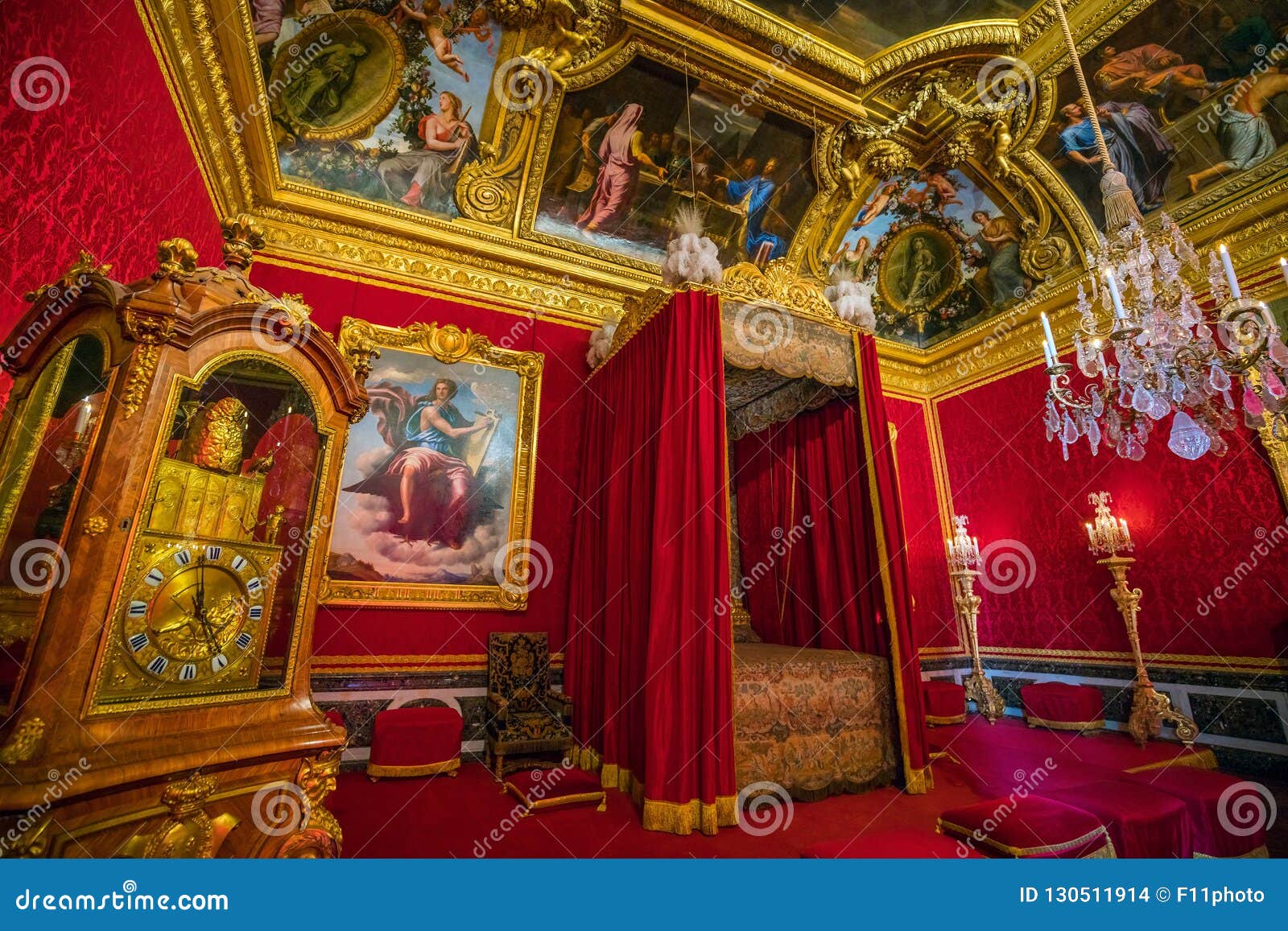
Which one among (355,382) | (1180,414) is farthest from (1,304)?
(1180,414)

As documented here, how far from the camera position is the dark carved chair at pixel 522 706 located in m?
4.36

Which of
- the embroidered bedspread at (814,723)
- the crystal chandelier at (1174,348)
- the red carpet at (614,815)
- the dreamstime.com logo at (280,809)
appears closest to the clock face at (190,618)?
the dreamstime.com logo at (280,809)

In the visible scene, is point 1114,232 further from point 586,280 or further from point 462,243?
point 462,243

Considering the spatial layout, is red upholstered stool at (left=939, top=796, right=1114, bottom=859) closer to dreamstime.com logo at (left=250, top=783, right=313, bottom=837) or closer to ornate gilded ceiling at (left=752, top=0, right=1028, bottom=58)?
dreamstime.com logo at (left=250, top=783, right=313, bottom=837)

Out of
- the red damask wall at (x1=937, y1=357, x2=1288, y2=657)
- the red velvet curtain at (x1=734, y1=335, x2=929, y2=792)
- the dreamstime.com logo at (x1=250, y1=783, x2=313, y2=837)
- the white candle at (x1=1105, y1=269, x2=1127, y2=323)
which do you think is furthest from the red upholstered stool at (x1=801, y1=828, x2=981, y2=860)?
the red damask wall at (x1=937, y1=357, x2=1288, y2=657)

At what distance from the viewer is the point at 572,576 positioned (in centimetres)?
530

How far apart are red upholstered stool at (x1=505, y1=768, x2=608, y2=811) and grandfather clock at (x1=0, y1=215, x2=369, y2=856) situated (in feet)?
6.03

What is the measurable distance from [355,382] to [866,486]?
4.06 meters

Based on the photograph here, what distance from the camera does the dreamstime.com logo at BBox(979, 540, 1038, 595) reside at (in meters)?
A: 7.00

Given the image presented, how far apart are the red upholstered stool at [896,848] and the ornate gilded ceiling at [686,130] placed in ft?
13.3

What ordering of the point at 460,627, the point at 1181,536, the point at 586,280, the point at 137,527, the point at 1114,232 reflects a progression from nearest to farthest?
1. the point at 137,527
2. the point at 1114,232
3. the point at 460,627
4. the point at 1181,536
5. the point at 586,280

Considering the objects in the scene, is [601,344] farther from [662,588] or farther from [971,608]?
[971,608]

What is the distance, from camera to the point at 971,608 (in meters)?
6.76

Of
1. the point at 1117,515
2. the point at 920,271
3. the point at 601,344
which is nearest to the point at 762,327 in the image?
the point at 601,344
